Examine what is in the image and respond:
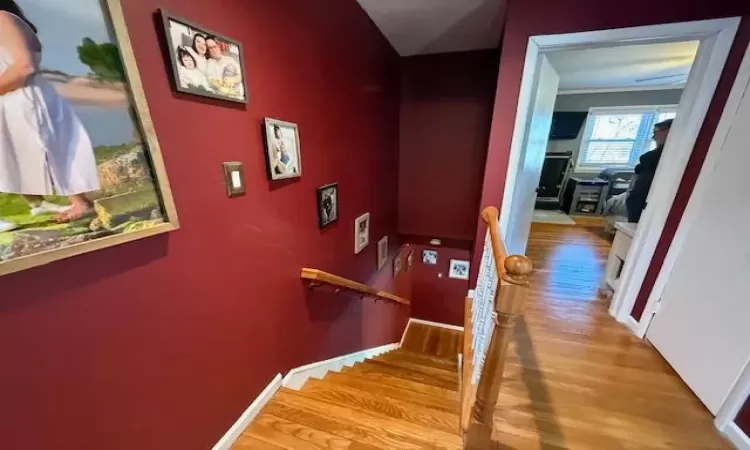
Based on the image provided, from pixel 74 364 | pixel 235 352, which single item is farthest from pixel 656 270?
pixel 74 364

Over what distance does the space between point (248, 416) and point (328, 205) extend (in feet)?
4.24

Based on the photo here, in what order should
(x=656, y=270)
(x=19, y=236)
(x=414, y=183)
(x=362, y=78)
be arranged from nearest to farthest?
(x=19, y=236) → (x=656, y=270) → (x=362, y=78) → (x=414, y=183)

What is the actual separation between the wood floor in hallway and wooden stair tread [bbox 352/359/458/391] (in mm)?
513

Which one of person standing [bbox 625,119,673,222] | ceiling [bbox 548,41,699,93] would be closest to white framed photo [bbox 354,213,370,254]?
ceiling [bbox 548,41,699,93]

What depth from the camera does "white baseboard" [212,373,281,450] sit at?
4.16ft

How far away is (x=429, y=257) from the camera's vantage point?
425 cm

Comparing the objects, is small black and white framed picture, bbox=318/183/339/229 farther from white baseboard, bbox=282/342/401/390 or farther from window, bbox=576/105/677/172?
window, bbox=576/105/677/172

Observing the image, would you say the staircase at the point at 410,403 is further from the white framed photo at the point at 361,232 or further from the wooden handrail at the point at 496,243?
the white framed photo at the point at 361,232

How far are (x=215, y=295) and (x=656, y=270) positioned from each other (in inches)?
108

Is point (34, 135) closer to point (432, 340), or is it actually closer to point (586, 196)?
point (432, 340)

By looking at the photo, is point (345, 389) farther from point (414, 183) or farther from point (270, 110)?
point (414, 183)

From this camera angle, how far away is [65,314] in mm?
742

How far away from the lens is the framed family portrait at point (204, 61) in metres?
0.94

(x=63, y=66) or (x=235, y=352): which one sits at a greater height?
(x=63, y=66)
